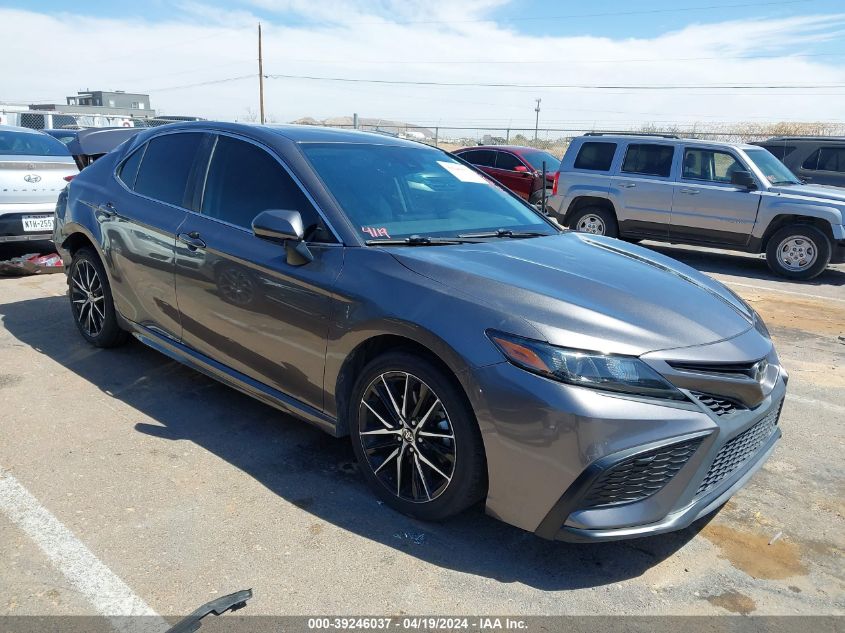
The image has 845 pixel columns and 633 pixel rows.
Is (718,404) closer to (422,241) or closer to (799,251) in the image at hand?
(422,241)

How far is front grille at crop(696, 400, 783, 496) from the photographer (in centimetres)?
274

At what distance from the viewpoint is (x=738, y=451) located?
286 cm

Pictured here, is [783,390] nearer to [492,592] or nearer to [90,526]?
[492,592]

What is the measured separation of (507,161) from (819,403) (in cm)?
1080

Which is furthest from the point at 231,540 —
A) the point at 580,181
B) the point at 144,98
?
the point at 144,98

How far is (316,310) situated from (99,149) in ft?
22.1

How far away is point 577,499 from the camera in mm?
2531

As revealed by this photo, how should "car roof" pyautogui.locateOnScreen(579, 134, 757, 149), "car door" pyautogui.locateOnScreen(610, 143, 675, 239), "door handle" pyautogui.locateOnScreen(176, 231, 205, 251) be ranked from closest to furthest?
"door handle" pyautogui.locateOnScreen(176, 231, 205, 251)
"car roof" pyautogui.locateOnScreen(579, 134, 757, 149)
"car door" pyautogui.locateOnScreen(610, 143, 675, 239)

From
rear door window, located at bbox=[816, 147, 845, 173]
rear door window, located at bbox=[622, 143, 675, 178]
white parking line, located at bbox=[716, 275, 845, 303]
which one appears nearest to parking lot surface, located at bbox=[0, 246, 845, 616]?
white parking line, located at bbox=[716, 275, 845, 303]

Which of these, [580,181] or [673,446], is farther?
[580,181]

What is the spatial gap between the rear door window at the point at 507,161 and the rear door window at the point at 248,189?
11.2 m

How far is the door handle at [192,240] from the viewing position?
393 cm

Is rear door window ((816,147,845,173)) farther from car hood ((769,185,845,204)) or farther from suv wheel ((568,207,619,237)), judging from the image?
suv wheel ((568,207,619,237))

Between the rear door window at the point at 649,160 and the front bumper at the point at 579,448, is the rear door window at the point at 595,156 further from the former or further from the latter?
the front bumper at the point at 579,448
